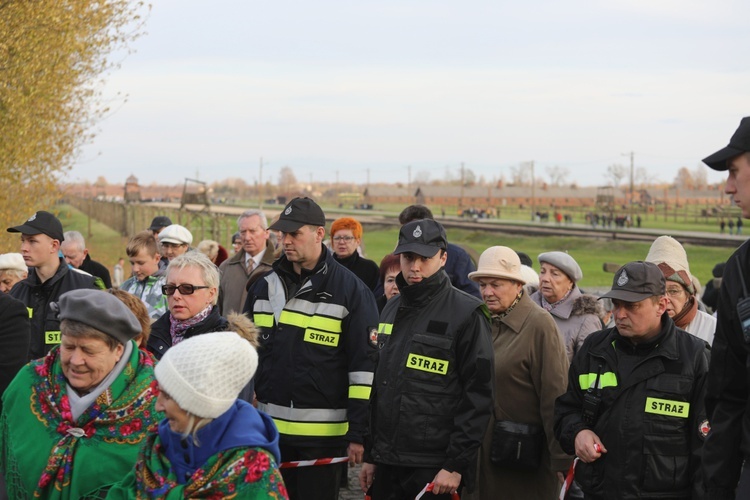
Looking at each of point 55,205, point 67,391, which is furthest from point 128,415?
point 55,205

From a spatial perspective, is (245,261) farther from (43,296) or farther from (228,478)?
(228,478)

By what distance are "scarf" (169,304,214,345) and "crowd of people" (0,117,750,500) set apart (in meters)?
0.01

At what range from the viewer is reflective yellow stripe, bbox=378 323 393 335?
5805 mm

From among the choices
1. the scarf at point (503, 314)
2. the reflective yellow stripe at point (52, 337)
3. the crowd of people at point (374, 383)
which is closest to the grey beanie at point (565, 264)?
the crowd of people at point (374, 383)

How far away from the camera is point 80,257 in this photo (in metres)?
10.1

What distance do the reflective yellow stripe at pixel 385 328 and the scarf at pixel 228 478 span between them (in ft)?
7.84

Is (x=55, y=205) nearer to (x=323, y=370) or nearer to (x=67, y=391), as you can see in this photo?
(x=323, y=370)

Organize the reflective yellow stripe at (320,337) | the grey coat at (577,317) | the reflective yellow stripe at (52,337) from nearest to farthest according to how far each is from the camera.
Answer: the reflective yellow stripe at (320,337) < the reflective yellow stripe at (52,337) < the grey coat at (577,317)

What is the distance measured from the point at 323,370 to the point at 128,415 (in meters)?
2.23

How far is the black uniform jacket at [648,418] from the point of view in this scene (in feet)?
16.6

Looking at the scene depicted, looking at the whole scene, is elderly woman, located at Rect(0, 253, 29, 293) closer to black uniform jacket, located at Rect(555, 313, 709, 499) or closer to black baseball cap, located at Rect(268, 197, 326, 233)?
black baseball cap, located at Rect(268, 197, 326, 233)

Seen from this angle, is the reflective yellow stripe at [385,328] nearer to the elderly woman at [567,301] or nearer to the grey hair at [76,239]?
the elderly woman at [567,301]

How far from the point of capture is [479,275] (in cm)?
630

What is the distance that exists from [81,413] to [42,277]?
344 cm
